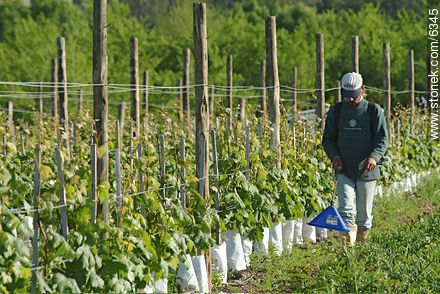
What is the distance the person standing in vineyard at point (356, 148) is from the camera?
689 cm

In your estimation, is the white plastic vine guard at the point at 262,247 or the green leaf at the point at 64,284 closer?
the green leaf at the point at 64,284

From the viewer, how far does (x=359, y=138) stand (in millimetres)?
6957

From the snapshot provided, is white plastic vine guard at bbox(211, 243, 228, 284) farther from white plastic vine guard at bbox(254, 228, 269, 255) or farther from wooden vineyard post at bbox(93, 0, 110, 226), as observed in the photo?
wooden vineyard post at bbox(93, 0, 110, 226)

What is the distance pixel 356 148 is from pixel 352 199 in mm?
508

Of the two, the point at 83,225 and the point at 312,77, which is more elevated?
the point at 312,77

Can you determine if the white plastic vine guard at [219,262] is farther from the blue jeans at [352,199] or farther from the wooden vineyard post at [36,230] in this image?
the wooden vineyard post at [36,230]

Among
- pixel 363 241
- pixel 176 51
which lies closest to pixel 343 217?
pixel 363 241

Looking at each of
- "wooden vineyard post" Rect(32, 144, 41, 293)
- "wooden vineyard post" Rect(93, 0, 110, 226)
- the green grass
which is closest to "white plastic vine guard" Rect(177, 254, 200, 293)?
the green grass

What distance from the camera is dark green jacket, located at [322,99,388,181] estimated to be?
22.6ft

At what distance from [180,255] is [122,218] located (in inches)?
24.0

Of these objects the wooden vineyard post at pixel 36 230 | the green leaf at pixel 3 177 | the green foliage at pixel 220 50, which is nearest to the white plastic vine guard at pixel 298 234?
the wooden vineyard post at pixel 36 230

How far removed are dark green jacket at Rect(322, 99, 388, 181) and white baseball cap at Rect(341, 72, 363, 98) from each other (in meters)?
0.14

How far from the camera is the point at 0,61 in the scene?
106 feet

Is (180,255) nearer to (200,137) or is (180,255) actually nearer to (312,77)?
(200,137)
